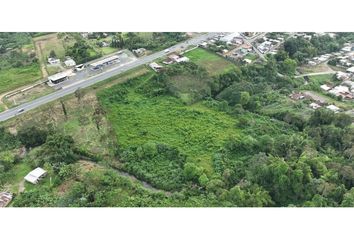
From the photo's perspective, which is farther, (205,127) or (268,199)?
(205,127)

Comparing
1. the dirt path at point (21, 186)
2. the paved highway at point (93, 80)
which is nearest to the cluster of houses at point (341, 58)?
the paved highway at point (93, 80)

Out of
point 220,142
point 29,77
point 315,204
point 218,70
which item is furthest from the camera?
point 218,70

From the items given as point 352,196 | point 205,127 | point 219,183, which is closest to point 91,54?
point 205,127

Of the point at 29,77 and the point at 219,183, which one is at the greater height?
the point at 29,77

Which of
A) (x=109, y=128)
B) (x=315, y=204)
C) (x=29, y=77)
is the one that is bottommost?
(x=315, y=204)

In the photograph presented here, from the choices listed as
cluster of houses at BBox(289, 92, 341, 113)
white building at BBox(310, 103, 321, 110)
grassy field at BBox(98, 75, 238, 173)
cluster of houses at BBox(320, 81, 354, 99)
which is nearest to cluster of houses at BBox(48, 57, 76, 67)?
grassy field at BBox(98, 75, 238, 173)

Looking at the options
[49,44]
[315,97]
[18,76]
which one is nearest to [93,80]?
[18,76]

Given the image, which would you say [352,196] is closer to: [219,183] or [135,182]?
[219,183]

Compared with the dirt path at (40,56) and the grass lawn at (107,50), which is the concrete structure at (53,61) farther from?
the grass lawn at (107,50)
